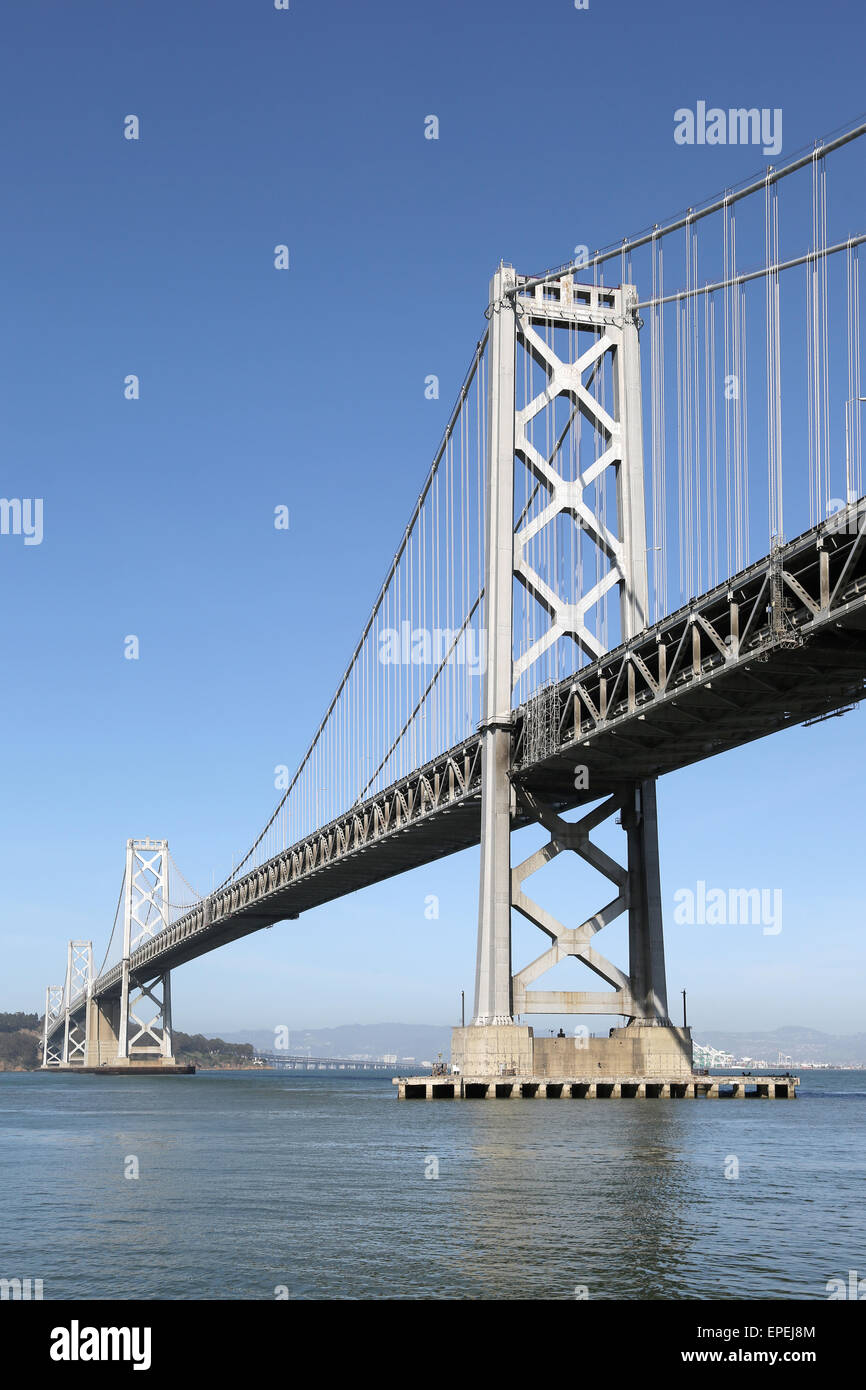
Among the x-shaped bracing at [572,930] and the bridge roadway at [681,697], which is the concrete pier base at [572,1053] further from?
the bridge roadway at [681,697]

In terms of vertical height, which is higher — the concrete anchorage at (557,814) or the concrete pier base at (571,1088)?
the concrete anchorage at (557,814)

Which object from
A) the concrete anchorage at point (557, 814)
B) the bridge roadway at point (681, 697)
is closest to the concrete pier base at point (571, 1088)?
the concrete anchorage at point (557, 814)

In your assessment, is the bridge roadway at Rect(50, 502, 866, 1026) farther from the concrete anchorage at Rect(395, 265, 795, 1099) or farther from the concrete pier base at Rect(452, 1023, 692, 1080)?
the concrete pier base at Rect(452, 1023, 692, 1080)

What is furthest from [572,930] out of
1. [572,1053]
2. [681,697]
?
[681,697]

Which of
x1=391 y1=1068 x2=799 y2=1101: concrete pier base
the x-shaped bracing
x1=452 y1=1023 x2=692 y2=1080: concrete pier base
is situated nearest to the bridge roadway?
the x-shaped bracing
